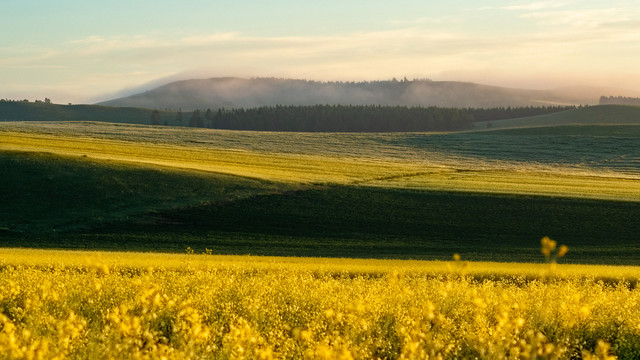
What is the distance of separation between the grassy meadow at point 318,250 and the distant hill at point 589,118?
158ft

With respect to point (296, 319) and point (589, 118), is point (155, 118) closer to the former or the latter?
point (589, 118)

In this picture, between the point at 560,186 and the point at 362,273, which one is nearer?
the point at 362,273

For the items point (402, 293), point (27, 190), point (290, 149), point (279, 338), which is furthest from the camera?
point (290, 149)

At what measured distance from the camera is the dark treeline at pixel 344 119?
15525 cm

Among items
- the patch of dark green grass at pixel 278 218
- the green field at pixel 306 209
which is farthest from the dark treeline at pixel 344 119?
the patch of dark green grass at pixel 278 218

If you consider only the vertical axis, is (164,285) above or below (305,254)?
above

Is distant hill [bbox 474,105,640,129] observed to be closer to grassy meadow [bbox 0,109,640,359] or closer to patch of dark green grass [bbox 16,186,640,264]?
grassy meadow [bbox 0,109,640,359]

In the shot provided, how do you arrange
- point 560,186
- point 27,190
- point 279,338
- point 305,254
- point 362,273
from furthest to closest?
point 560,186 → point 27,190 → point 305,254 → point 362,273 → point 279,338

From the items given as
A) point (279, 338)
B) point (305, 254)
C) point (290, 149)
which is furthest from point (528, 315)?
point (290, 149)

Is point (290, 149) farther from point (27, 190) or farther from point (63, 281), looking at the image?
point (63, 281)

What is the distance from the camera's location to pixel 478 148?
285 ft

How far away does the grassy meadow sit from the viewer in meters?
10.2

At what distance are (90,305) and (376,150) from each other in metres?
73.0

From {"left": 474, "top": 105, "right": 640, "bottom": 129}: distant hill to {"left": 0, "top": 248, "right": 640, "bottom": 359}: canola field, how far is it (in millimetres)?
128112
